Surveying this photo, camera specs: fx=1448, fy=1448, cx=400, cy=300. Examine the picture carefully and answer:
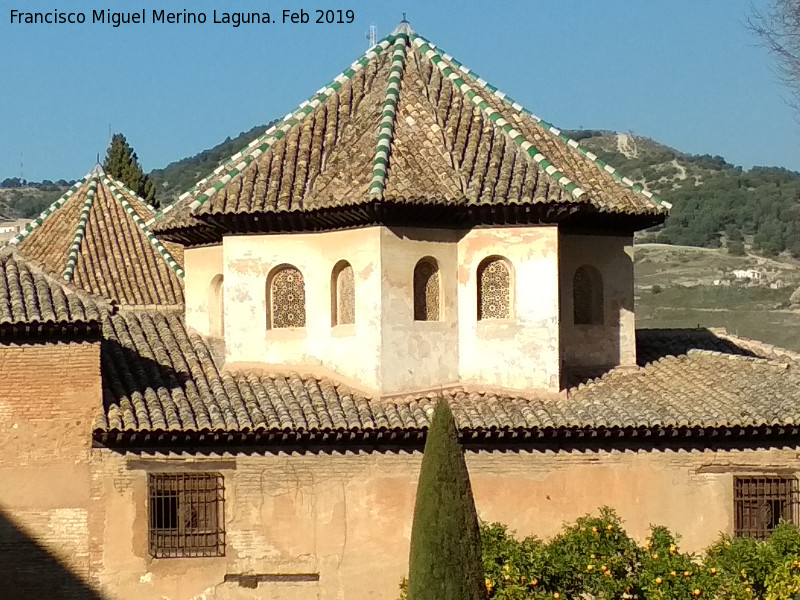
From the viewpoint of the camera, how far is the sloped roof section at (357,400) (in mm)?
15508

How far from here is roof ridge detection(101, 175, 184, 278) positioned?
2395 cm

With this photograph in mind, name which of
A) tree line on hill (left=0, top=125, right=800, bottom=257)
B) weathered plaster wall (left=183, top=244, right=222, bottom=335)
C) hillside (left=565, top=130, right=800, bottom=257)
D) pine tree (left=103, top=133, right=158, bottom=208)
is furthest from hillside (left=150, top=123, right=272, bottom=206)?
weathered plaster wall (left=183, top=244, right=222, bottom=335)

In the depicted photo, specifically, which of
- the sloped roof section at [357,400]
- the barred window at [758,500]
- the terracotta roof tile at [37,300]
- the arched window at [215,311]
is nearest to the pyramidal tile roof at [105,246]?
the arched window at [215,311]

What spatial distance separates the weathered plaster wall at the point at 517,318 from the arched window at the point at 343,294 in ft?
4.22

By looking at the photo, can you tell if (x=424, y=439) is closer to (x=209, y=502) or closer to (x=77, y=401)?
(x=209, y=502)

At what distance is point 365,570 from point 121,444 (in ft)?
9.82

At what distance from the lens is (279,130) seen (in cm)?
1792

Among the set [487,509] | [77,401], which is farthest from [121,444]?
[487,509]

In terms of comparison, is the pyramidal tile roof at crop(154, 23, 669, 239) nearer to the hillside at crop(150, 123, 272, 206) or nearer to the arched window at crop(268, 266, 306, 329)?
the arched window at crop(268, 266, 306, 329)

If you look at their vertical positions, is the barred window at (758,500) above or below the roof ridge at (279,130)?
below

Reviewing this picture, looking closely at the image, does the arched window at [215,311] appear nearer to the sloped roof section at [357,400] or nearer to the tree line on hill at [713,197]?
the sloped roof section at [357,400]

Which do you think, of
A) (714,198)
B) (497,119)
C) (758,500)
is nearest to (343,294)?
(497,119)

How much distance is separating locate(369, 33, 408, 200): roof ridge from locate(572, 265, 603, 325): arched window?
3.18m

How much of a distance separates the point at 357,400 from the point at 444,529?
2.93 metres
